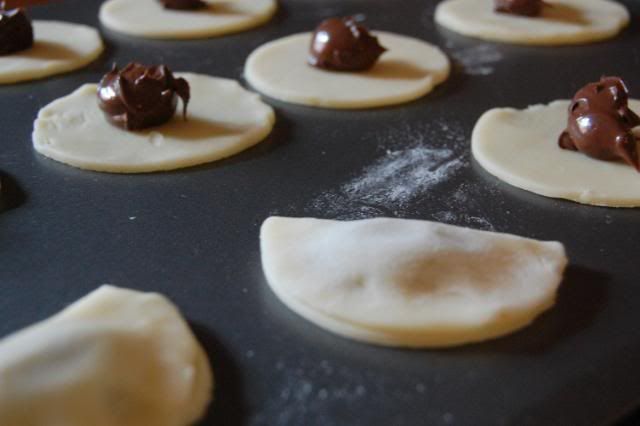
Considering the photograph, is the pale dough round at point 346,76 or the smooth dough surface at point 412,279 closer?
the smooth dough surface at point 412,279

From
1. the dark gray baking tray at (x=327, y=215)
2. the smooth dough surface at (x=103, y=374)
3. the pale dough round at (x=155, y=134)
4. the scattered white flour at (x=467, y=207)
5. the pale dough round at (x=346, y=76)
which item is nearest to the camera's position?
the smooth dough surface at (x=103, y=374)

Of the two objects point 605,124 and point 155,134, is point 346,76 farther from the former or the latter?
point 605,124

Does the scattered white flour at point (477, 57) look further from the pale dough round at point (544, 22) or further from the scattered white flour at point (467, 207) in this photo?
the scattered white flour at point (467, 207)

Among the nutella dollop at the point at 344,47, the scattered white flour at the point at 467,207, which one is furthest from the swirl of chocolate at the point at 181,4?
the scattered white flour at the point at 467,207

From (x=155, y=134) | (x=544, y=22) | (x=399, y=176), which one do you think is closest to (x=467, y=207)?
(x=399, y=176)

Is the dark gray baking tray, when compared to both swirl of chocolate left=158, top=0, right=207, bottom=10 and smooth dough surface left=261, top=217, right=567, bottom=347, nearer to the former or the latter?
smooth dough surface left=261, top=217, right=567, bottom=347

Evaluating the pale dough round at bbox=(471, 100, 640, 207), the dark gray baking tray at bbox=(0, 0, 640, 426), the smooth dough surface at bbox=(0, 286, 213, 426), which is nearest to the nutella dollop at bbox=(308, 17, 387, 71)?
the dark gray baking tray at bbox=(0, 0, 640, 426)
